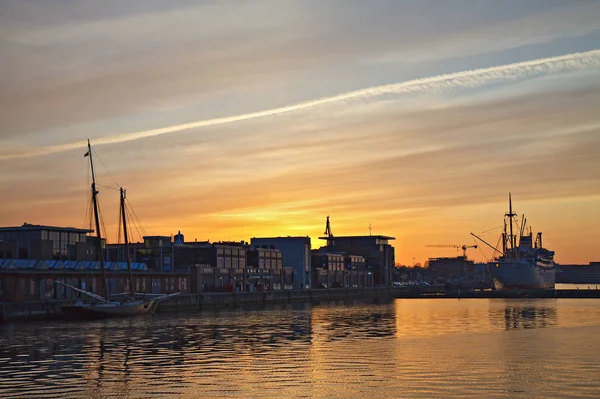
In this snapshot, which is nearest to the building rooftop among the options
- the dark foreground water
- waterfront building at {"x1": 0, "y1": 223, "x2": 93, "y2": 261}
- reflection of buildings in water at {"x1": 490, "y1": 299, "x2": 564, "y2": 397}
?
waterfront building at {"x1": 0, "y1": 223, "x2": 93, "y2": 261}

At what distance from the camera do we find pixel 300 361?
58219 mm

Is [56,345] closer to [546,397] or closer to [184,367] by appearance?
[184,367]

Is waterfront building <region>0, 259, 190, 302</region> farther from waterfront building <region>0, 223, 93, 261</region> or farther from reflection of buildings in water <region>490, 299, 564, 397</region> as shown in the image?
reflection of buildings in water <region>490, 299, 564, 397</region>

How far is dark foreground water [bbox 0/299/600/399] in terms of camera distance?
44812mm

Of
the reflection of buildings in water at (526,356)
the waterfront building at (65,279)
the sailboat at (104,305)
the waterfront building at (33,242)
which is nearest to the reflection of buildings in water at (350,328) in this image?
the reflection of buildings in water at (526,356)

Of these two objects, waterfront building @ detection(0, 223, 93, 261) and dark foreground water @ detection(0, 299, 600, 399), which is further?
waterfront building @ detection(0, 223, 93, 261)

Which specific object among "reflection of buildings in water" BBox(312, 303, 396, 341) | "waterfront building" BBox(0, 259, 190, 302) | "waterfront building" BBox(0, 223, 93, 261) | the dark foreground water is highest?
"waterfront building" BBox(0, 223, 93, 261)

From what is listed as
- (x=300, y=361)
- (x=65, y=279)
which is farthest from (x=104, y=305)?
(x=300, y=361)

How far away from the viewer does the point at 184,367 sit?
180 feet

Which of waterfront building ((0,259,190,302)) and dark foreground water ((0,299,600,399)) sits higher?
waterfront building ((0,259,190,302))

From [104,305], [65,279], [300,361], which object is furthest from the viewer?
[65,279]

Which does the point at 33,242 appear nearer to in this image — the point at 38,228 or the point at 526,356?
the point at 38,228

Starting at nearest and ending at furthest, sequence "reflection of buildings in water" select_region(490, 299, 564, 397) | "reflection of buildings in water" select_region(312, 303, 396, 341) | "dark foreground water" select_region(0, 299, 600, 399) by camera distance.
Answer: "dark foreground water" select_region(0, 299, 600, 399), "reflection of buildings in water" select_region(490, 299, 564, 397), "reflection of buildings in water" select_region(312, 303, 396, 341)

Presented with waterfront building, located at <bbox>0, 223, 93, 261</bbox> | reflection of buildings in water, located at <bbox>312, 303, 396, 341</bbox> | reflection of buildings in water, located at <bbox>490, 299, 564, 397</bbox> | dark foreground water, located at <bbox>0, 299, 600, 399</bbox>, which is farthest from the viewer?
waterfront building, located at <bbox>0, 223, 93, 261</bbox>
